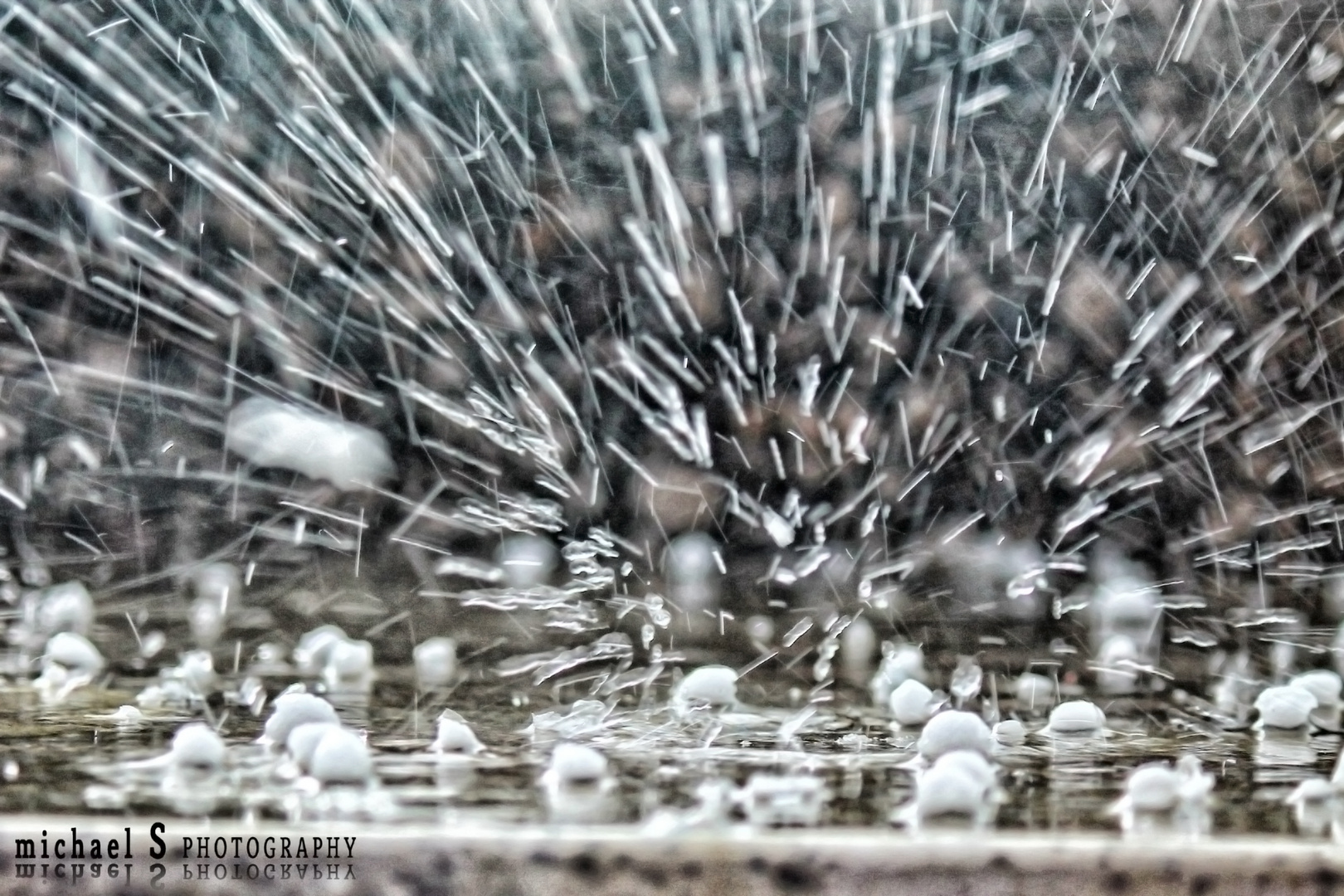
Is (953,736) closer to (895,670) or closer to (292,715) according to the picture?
(895,670)

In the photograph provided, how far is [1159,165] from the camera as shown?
1.05 metres

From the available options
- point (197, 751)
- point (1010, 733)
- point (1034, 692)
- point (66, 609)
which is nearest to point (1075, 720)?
point (1010, 733)

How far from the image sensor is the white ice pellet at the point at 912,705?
813 millimetres

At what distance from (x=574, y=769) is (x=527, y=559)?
41 cm

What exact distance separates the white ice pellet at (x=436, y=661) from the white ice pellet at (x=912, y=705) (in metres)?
0.34

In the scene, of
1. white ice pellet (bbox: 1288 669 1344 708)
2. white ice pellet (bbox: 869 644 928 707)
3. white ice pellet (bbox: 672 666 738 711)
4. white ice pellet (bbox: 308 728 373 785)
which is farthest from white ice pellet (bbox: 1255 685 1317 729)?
white ice pellet (bbox: 308 728 373 785)

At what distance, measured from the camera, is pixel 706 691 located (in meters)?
0.87

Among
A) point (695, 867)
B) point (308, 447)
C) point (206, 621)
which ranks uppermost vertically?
point (308, 447)

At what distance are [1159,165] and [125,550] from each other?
0.92 metres

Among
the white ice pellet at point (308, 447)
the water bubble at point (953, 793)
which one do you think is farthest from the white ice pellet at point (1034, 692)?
the white ice pellet at point (308, 447)

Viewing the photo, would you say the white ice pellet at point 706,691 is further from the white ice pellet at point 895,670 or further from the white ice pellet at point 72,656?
the white ice pellet at point 72,656

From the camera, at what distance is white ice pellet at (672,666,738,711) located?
0.87m

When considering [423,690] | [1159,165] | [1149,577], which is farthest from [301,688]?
[1159,165]

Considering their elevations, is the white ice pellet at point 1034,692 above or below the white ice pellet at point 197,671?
below
